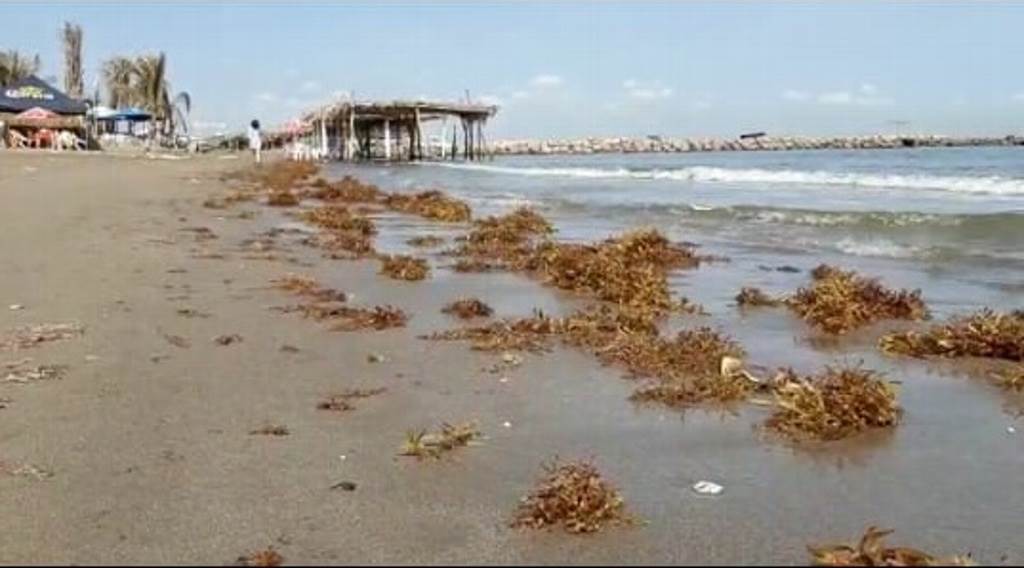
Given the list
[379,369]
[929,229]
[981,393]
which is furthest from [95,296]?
[929,229]

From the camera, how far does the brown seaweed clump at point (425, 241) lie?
1251cm

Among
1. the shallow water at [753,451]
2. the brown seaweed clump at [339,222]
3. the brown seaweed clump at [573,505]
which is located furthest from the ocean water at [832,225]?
the brown seaweed clump at [573,505]

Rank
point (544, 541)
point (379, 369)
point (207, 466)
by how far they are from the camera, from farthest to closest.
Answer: point (379, 369) < point (207, 466) < point (544, 541)

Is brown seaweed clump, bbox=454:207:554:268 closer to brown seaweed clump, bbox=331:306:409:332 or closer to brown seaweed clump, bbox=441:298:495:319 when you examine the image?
brown seaweed clump, bbox=441:298:495:319

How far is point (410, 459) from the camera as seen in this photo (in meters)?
3.88

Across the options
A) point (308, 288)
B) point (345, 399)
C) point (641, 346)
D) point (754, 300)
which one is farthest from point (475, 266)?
point (345, 399)

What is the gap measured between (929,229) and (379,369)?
1148cm

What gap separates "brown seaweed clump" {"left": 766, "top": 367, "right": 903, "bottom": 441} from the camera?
432 cm

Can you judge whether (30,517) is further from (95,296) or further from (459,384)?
(95,296)

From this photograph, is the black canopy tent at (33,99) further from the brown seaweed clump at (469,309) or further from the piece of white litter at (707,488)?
the piece of white litter at (707,488)

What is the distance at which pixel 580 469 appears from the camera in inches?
137

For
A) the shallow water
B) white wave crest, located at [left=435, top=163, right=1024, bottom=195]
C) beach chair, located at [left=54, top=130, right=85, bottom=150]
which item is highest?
beach chair, located at [left=54, top=130, right=85, bottom=150]

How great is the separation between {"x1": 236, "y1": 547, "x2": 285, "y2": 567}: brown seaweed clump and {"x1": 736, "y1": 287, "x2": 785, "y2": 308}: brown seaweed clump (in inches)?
219

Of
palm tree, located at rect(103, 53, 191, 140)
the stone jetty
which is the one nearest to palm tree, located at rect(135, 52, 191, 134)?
palm tree, located at rect(103, 53, 191, 140)
